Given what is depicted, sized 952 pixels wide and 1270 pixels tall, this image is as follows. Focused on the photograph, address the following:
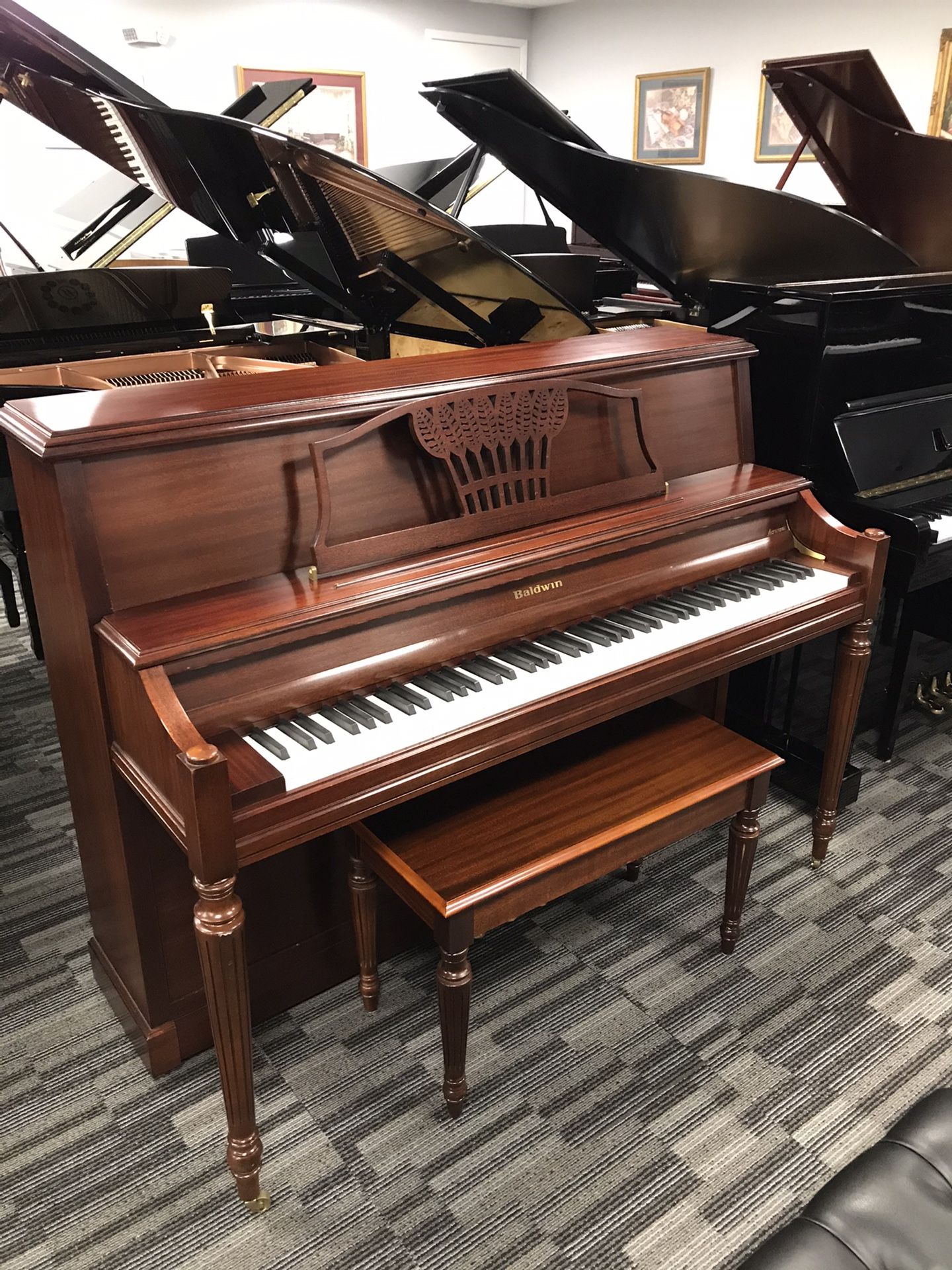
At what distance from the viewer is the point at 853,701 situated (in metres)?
2.47

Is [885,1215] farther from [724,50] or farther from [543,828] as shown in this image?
[724,50]

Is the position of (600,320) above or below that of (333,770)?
above

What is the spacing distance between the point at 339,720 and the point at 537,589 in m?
0.52

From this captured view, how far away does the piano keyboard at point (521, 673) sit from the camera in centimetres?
159

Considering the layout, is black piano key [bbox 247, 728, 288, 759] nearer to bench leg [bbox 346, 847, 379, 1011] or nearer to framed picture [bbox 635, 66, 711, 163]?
bench leg [bbox 346, 847, 379, 1011]

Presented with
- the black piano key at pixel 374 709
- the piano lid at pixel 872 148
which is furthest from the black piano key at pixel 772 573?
the piano lid at pixel 872 148

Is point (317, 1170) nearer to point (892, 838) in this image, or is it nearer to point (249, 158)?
point (892, 838)

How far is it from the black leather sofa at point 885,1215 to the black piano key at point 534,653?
0.96 meters

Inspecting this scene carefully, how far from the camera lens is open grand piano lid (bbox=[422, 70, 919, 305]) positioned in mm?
2754

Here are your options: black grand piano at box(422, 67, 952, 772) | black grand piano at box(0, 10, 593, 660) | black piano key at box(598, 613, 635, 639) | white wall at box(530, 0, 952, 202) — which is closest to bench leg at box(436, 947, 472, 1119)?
black piano key at box(598, 613, 635, 639)

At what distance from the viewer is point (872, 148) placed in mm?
3010

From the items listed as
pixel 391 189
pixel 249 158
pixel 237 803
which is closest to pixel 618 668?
pixel 237 803

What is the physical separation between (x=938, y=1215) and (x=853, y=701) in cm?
151

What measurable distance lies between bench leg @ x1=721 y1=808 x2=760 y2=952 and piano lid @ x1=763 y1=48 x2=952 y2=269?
6.93 ft
